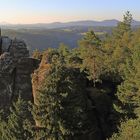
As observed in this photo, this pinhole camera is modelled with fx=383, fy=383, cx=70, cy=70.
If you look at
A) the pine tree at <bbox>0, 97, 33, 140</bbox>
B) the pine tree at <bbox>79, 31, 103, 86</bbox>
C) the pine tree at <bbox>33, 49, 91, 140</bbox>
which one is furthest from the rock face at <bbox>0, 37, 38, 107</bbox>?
the pine tree at <bbox>33, 49, 91, 140</bbox>

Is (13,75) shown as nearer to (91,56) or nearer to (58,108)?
(91,56)

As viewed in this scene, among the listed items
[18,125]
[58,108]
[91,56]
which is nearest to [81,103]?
[58,108]

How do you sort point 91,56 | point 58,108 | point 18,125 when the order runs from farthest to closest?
point 91,56
point 18,125
point 58,108

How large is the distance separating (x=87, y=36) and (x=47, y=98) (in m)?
24.1

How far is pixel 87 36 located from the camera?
208ft

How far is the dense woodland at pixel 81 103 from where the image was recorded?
136 ft

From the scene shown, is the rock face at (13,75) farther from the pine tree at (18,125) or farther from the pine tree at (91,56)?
the pine tree at (91,56)

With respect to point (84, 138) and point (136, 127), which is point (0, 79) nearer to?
point (84, 138)

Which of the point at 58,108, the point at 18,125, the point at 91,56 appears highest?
the point at 91,56

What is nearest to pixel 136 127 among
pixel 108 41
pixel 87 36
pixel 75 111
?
pixel 75 111

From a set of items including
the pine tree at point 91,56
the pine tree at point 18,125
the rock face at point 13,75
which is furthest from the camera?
the pine tree at point 91,56

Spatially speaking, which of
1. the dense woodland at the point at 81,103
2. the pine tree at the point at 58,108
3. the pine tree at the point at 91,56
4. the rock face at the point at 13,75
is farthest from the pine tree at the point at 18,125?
the pine tree at the point at 91,56

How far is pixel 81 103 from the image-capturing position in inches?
1759

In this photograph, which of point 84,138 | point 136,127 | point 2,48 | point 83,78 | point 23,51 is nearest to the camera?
point 136,127
